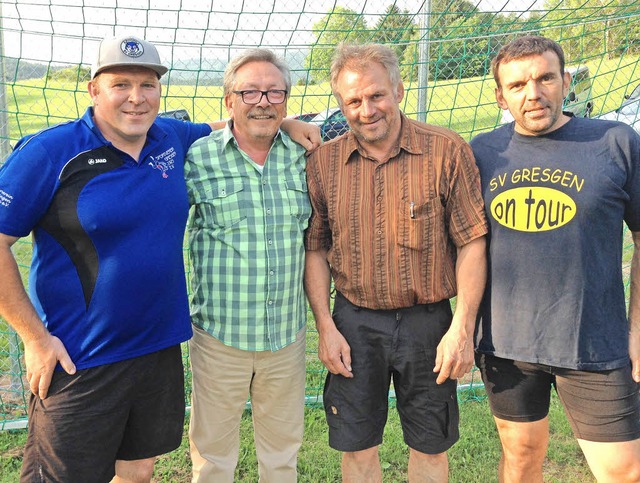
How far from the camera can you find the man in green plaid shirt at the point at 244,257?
2559 millimetres

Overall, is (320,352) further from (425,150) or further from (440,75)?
(440,75)

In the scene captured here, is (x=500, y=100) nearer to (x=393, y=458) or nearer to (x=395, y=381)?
(x=395, y=381)

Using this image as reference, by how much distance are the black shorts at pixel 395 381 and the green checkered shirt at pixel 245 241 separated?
11.9 inches

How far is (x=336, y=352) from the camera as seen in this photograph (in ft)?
8.48

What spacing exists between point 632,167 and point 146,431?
223 cm

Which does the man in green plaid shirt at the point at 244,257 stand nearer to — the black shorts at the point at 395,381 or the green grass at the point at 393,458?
the black shorts at the point at 395,381

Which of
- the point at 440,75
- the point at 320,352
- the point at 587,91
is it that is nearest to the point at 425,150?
the point at 320,352

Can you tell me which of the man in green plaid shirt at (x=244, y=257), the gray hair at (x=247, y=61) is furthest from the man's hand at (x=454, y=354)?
the gray hair at (x=247, y=61)

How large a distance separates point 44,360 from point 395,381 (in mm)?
1440

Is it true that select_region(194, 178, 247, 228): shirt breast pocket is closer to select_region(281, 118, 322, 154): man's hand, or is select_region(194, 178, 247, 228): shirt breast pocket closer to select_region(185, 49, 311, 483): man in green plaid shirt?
select_region(185, 49, 311, 483): man in green plaid shirt

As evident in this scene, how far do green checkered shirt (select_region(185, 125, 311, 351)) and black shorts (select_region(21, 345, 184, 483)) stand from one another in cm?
33

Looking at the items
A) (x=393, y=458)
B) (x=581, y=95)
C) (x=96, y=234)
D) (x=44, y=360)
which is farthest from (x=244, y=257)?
(x=581, y=95)

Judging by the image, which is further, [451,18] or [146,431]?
[451,18]

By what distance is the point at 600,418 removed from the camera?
2.40m
